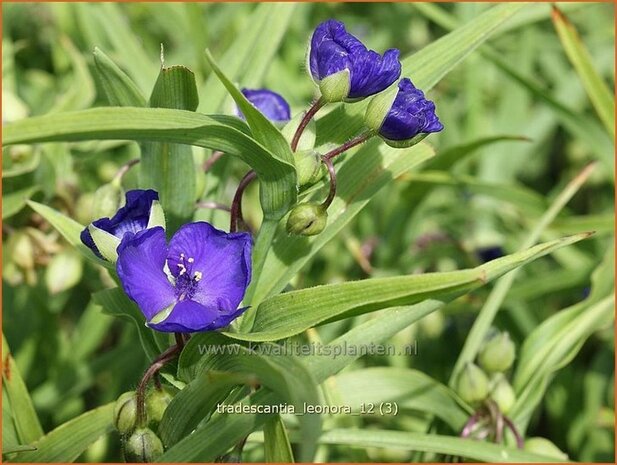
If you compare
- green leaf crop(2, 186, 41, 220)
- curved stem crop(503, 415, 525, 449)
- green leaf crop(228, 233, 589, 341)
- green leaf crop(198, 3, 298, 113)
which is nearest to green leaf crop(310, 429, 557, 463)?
curved stem crop(503, 415, 525, 449)

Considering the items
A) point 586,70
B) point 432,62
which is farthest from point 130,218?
point 586,70

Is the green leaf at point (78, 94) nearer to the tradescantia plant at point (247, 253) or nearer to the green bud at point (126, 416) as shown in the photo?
the tradescantia plant at point (247, 253)

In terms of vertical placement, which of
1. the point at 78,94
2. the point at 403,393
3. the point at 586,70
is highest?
the point at 586,70

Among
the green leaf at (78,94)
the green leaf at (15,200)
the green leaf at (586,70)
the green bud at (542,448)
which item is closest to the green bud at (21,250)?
the green leaf at (15,200)

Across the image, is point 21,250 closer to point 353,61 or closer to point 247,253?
point 247,253

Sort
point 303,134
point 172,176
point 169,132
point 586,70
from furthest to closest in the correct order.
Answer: point 586,70, point 172,176, point 303,134, point 169,132
